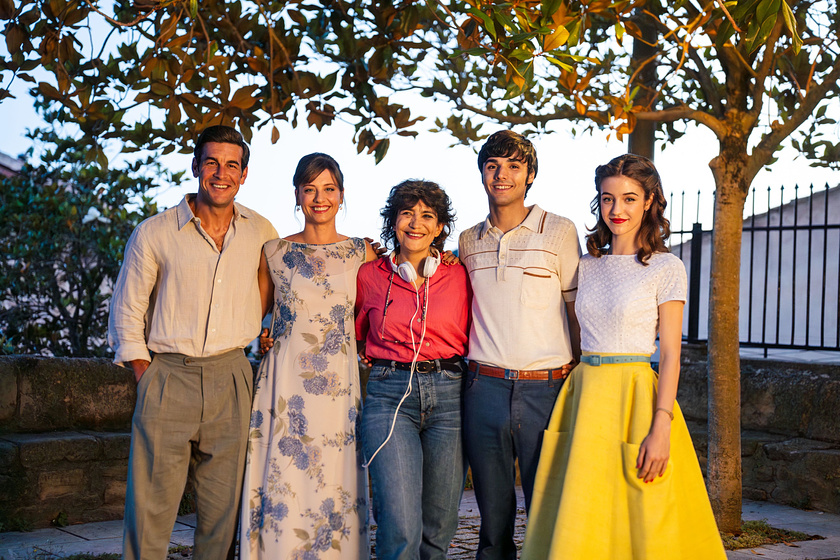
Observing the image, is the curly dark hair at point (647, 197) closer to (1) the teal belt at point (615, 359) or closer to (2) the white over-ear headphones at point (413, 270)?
(1) the teal belt at point (615, 359)

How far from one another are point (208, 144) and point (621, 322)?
77.0 inches

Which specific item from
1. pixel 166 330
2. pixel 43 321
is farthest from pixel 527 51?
pixel 43 321

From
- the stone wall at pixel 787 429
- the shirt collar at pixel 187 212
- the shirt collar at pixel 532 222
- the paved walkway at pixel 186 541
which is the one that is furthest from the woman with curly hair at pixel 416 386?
the stone wall at pixel 787 429

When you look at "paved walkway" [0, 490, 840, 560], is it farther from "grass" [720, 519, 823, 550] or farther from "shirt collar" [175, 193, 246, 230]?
"shirt collar" [175, 193, 246, 230]

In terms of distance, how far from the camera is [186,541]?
4902 mm

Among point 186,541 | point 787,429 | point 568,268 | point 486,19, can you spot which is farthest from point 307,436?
point 787,429

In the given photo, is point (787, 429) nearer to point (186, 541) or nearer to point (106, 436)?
point (186, 541)

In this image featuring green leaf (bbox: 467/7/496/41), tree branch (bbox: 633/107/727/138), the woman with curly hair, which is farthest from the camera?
tree branch (bbox: 633/107/727/138)

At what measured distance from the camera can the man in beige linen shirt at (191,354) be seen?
3.48m

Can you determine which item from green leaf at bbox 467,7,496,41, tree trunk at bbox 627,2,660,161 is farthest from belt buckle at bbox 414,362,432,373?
tree trunk at bbox 627,2,660,161

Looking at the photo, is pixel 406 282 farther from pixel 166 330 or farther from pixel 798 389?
pixel 798 389

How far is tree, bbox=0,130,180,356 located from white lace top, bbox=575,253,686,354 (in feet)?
17.9

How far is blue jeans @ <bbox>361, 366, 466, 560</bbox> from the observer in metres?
3.45

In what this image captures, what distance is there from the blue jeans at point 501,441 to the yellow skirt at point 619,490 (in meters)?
0.13
